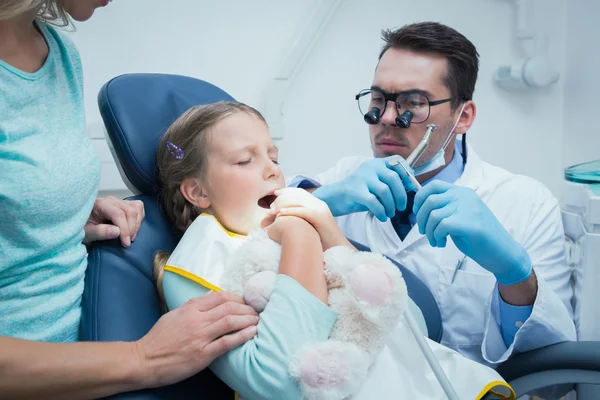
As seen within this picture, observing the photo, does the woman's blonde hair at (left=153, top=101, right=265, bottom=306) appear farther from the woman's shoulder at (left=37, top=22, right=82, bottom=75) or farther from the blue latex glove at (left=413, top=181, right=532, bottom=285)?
the blue latex glove at (left=413, top=181, right=532, bottom=285)

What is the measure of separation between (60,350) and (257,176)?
0.59 m

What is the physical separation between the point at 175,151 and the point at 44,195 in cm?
44

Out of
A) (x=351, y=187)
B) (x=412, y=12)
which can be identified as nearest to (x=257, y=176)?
(x=351, y=187)

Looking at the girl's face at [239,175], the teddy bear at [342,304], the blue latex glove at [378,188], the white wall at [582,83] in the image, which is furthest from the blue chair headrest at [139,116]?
the white wall at [582,83]

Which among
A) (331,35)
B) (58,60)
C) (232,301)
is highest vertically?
Result: (58,60)

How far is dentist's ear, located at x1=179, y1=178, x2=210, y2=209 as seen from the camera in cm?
147

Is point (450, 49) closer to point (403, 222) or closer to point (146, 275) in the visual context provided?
point (403, 222)

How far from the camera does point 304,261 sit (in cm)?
115

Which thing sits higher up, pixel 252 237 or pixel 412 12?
pixel 412 12

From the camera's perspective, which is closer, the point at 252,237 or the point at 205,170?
the point at 252,237

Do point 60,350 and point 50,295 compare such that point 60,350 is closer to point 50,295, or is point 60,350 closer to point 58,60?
point 50,295

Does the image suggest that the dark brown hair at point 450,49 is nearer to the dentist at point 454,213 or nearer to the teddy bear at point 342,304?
the dentist at point 454,213

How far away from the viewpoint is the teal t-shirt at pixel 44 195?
1021 mm

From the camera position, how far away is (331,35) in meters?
2.56
